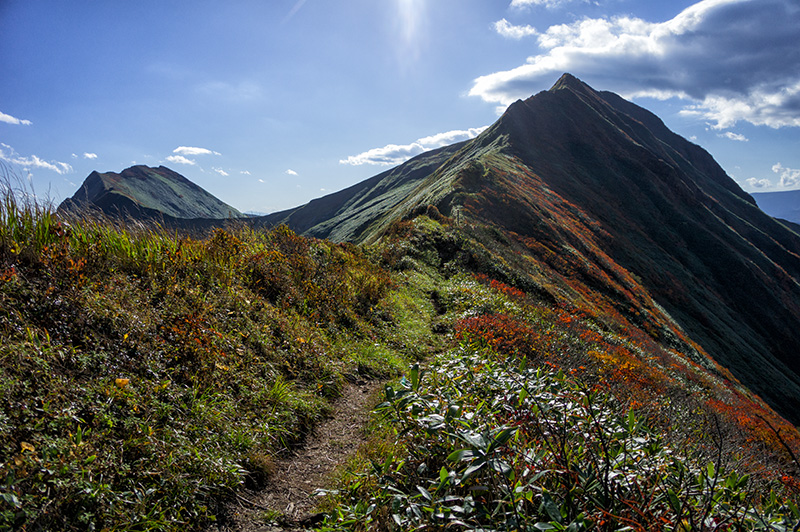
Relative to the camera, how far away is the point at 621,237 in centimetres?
4556

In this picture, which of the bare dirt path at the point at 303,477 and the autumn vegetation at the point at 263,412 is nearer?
the autumn vegetation at the point at 263,412

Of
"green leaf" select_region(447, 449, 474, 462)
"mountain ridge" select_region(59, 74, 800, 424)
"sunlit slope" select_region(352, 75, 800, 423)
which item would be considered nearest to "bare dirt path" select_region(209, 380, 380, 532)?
"green leaf" select_region(447, 449, 474, 462)

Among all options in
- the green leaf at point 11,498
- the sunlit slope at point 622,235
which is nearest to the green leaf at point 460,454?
the green leaf at point 11,498

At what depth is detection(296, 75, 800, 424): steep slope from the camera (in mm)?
26422

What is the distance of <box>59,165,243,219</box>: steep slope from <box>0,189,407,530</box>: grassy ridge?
380 feet

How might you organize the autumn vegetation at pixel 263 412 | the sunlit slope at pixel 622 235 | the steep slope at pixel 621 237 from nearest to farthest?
the autumn vegetation at pixel 263 412 < the steep slope at pixel 621 237 < the sunlit slope at pixel 622 235

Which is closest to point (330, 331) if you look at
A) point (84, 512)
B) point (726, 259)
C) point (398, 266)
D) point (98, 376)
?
point (98, 376)

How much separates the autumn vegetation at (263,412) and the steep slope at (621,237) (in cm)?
1242

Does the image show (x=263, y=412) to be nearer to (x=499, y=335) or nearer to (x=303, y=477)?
(x=303, y=477)

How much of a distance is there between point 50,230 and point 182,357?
272 cm

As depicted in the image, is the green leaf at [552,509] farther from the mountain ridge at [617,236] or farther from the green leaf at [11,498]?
the mountain ridge at [617,236]

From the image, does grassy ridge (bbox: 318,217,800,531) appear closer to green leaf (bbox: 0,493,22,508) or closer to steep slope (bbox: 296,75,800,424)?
green leaf (bbox: 0,493,22,508)

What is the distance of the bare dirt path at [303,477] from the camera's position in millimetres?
3213

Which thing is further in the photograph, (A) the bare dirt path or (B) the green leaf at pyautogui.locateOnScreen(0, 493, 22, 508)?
(A) the bare dirt path
